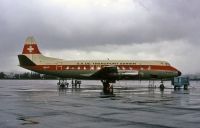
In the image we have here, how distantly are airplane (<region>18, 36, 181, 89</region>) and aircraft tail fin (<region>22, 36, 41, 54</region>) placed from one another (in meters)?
1.16

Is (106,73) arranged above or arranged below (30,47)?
below

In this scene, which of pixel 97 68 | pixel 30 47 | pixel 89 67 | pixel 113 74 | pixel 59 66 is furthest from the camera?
pixel 30 47

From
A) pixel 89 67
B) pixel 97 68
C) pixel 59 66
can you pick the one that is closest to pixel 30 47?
pixel 59 66

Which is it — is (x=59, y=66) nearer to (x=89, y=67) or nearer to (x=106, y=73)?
(x=89, y=67)

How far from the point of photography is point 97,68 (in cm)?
5216

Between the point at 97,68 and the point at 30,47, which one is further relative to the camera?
the point at 30,47

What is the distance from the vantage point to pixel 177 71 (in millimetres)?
54375

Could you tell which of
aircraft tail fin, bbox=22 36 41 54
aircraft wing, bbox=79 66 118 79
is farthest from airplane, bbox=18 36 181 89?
aircraft tail fin, bbox=22 36 41 54

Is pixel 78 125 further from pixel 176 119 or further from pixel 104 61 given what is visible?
pixel 104 61

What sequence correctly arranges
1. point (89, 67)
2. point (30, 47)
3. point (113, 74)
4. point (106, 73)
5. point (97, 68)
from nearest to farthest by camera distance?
point (106, 73) < point (113, 74) < point (89, 67) < point (97, 68) < point (30, 47)

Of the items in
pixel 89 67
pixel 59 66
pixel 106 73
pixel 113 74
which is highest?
pixel 59 66

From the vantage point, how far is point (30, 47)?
5531cm

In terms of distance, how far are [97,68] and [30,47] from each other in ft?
36.7

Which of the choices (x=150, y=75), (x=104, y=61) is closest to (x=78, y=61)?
(x=104, y=61)
